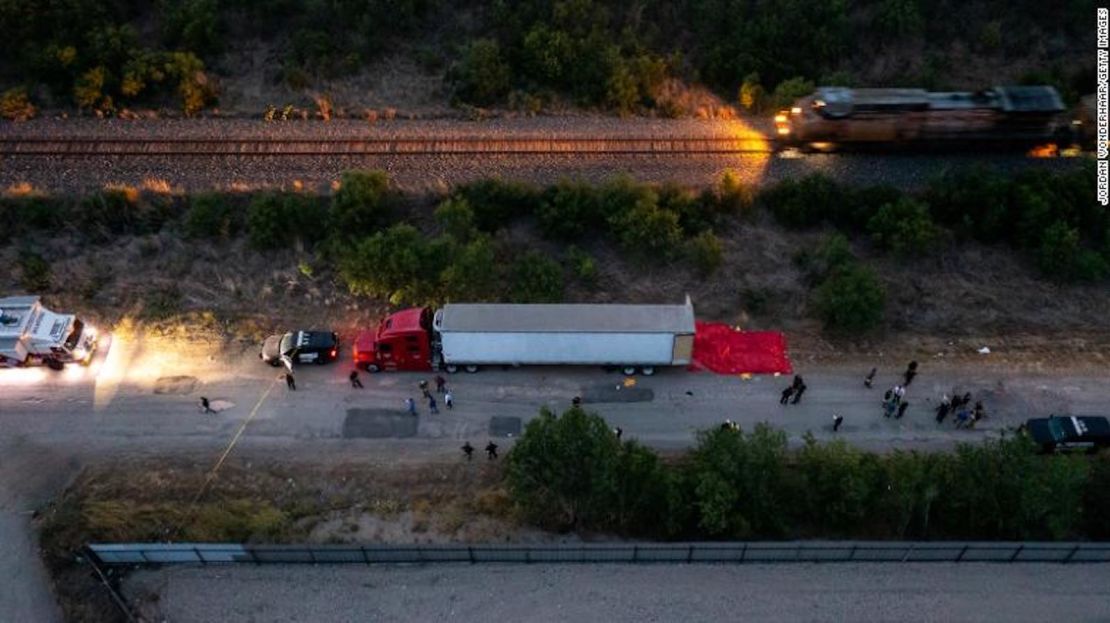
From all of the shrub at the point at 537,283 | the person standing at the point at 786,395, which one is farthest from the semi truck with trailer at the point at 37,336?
the person standing at the point at 786,395

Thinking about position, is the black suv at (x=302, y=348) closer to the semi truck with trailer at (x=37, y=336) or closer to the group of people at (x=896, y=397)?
the semi truck with trailer at (x=37, y=336)

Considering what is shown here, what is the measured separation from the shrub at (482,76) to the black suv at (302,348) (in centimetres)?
1614

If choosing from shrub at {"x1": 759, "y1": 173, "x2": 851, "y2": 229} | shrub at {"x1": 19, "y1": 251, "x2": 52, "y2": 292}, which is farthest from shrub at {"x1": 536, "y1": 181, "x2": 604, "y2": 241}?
shrub at {"x1": 19, "y1": 251, "x2": 52, "y2": 292}

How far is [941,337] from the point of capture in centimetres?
3509

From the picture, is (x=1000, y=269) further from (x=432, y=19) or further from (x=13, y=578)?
(x=13, y=578)

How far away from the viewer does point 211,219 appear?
3775 centimetres

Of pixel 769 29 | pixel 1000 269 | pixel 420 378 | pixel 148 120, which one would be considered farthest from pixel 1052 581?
pixel 148 120

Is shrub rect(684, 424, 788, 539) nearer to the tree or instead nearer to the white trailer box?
the tree

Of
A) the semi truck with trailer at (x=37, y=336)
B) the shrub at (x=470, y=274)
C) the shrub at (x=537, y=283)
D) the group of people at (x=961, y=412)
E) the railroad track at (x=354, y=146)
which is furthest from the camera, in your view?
the railroad track at (x=354, y=146)

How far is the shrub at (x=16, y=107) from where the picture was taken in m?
42.2

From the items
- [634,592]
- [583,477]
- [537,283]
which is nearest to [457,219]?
[537,283]

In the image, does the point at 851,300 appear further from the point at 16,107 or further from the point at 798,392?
the point at 16,107

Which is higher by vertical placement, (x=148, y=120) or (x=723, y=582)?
(x=148, y=120)

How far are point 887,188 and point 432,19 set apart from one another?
86.2 feet
